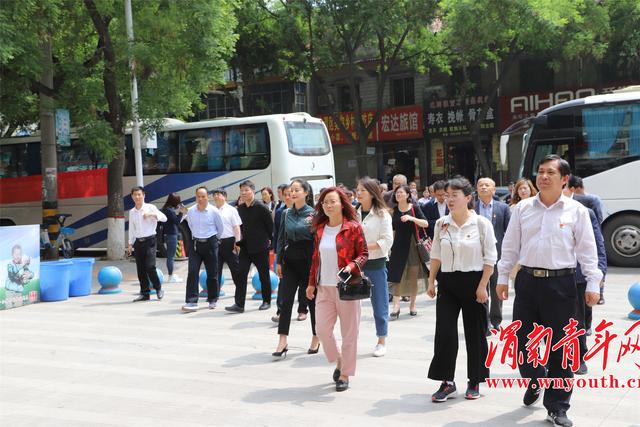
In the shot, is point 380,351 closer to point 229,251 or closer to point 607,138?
point 229,251

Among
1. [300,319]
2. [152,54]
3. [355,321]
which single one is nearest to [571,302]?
[355,321]

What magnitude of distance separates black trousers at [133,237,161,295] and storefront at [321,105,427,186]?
19.9 meters

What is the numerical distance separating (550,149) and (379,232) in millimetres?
8157

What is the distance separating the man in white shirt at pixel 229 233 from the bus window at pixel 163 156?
8.43 m

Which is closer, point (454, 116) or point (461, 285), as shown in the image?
point (461, 285)

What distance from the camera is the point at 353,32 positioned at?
22984 mm

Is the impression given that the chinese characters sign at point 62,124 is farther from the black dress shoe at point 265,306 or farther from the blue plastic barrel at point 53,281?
the black dress shoe at point 265,306

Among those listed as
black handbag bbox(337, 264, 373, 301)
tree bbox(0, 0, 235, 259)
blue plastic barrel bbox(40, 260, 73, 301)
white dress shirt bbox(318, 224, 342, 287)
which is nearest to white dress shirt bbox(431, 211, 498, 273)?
black handbag bbox(337, 264, 373, 301)

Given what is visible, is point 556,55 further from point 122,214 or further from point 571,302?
point 571,302

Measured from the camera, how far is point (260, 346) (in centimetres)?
766

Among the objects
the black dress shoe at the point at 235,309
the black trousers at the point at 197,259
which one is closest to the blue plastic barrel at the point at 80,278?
the black trousers at the point at 197,259

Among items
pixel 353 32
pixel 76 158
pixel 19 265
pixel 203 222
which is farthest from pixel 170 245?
pixel 353 32

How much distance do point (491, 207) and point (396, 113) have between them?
2296cm

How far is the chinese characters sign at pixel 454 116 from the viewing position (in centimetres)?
2878
